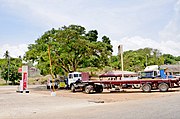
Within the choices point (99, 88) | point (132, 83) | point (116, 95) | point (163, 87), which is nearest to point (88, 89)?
point (99, 88)

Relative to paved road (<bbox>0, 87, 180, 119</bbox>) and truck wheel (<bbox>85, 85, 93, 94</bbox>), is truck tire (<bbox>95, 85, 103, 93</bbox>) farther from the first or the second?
paved road (<bbox>0, 87, 180, 119</bbox>)

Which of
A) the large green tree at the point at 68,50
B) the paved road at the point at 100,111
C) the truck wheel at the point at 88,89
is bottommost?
the paved road at the point at 100,111

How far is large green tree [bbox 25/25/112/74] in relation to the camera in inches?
1352

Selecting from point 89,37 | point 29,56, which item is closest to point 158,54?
point 89,37

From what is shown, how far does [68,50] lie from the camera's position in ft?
113

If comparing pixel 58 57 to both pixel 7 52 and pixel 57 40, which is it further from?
pixel 7 52

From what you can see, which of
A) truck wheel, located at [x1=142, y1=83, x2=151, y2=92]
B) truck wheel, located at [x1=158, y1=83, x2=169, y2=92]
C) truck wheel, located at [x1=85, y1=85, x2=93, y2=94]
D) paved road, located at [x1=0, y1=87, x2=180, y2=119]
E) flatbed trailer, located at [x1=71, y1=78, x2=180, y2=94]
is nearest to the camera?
paved road, located at [x1=0, y1=87, x2=180, y2=119]

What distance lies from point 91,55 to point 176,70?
4186 cm

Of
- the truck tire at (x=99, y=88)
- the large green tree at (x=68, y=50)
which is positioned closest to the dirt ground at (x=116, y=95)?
the truck tire at (x=99, y=88)

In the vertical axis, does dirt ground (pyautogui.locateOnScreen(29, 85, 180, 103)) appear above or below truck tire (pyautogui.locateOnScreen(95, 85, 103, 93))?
below

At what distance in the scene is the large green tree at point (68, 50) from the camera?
3434 centimetres

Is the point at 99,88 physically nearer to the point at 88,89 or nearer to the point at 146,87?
the point at 88,89

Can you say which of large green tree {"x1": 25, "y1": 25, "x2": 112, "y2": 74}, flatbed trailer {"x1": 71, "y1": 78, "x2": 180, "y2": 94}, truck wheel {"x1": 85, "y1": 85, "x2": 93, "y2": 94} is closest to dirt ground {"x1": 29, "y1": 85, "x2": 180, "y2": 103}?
flatbed trailer {"x1": 71, "y1": 78, "x2": 180, "y2": 94}

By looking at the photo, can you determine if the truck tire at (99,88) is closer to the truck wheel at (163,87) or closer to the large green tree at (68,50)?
the truck wheel at (163,87)
